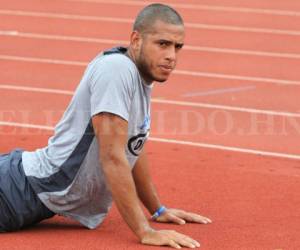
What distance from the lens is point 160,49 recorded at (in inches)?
203

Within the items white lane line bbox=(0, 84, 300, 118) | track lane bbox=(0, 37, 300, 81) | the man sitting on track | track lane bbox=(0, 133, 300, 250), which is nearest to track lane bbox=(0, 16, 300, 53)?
track lane bbox=(0, 37, 300, 81)

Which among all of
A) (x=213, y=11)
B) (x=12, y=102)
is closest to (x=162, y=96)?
(x=12, y=102)

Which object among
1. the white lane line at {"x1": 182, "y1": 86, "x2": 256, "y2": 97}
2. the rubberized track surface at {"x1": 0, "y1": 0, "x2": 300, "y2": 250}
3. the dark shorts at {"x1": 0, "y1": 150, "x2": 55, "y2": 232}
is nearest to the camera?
the dark shorts at {"x1": 0, "y1": 150, "x2": 55, "y2": 232}

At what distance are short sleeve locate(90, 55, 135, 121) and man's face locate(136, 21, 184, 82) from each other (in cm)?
10

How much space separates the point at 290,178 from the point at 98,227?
2.05 m

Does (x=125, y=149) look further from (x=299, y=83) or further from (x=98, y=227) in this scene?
(x=299, y=83)

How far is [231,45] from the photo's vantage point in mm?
13406

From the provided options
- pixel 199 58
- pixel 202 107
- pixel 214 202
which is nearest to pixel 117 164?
pixel 214 202

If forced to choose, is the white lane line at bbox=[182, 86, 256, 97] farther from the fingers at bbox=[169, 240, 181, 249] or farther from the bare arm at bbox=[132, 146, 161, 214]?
the fingers at bbox=[169, 240, 181, 249]

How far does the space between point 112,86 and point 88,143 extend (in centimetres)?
40

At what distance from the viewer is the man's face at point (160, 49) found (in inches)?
203

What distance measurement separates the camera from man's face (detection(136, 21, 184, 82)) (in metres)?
5.15

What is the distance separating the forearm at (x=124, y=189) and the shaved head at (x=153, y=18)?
0.72 meters

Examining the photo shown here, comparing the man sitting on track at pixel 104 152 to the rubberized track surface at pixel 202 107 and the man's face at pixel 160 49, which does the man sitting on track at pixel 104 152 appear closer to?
the man's face at pixel 160 49
